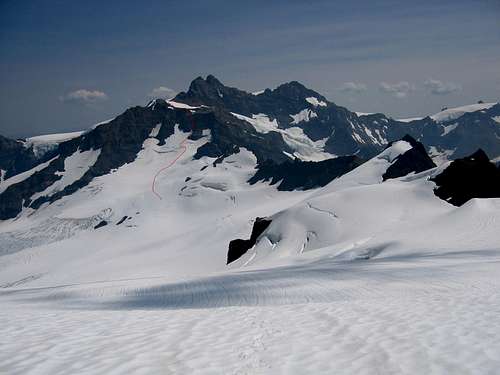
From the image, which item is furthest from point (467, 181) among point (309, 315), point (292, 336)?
point (292, 336)

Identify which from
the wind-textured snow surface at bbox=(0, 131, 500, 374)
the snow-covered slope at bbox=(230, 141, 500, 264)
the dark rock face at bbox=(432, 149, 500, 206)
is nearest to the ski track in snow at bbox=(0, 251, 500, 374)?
the wind-textured snow surface at bbox=(0, 131, 500, 374)

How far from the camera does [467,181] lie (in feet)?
201

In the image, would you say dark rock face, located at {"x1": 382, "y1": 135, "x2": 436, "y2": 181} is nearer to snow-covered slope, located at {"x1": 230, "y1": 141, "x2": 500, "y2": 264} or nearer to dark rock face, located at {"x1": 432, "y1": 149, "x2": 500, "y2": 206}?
snow-covered slope, located at {"x1": 230, "y1": 141, "x2": 500, "y2": 264}

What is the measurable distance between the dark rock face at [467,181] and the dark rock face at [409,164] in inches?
1860

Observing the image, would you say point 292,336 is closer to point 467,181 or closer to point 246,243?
point 246,243

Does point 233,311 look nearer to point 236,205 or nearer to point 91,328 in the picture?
point 91,328

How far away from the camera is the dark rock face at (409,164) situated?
115 meters

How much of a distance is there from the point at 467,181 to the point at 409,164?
57938 millimetres

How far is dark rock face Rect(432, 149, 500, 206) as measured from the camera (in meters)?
58.9

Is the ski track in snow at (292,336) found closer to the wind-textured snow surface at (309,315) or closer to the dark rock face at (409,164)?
the wind-textured snow surface at (309,315)

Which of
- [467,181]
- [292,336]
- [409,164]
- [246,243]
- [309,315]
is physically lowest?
[309,315]

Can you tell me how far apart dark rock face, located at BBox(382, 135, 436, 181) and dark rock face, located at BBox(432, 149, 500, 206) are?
1860 inches

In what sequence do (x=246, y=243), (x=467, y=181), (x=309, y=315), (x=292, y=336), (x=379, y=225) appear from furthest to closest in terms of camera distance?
(x=246, y=243) → (x=467, y=181) → (x=379, y=225) → (x=309, y=315) → (x=292, y=336)

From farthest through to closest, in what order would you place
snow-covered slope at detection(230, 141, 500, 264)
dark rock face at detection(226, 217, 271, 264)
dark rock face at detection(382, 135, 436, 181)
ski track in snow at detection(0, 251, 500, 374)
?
dark rock face at detection(382, 135, 436, 181) → dark rock face at detection(226, 217, 271, 264) → snow-covered slope at detection(230, 141, 500, 264) → ski track in snow at detection(0, 251, 500, 374)
